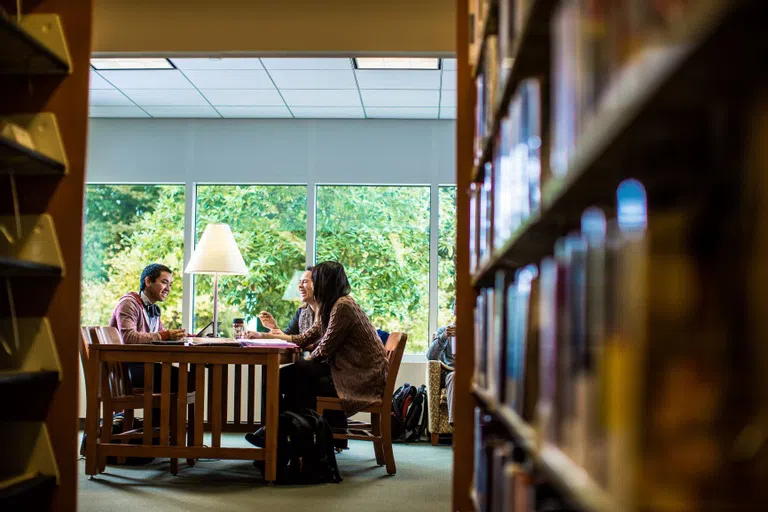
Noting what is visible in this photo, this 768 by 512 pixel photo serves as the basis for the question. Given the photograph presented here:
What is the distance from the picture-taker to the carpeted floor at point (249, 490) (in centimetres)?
351

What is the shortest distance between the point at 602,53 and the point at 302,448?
11.5 ft

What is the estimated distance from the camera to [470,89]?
2.55 meters

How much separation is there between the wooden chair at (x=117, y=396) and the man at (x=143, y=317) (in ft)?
0.28

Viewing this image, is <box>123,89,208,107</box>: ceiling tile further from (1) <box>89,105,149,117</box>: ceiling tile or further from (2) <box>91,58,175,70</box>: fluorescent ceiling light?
(2) <box>91,58,175,70</box>: fluorescent ceiling light

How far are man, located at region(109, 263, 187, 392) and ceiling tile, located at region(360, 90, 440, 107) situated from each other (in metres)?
2.22

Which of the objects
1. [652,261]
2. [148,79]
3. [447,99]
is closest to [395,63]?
[447,99]

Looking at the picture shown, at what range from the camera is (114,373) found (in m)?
4.37

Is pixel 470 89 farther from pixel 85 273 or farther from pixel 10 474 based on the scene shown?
pixel 85 273

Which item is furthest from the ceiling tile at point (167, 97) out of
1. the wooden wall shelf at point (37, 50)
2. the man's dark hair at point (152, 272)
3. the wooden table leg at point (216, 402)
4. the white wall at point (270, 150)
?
the wooden wall shelf at point (37, 50)

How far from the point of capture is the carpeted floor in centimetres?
351

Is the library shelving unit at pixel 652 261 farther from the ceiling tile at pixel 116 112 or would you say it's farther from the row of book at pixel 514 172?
the ceiling tile at pixel 116 112

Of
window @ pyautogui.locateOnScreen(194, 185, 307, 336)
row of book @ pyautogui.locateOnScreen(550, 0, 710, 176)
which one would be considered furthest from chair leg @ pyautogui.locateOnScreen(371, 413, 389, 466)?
row of book @ pyautogui.locateOnScreen(550, 0, 710, 176)

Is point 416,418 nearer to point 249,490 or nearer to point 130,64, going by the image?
point 249,490

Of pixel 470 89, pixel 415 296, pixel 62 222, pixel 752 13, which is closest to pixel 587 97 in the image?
pixel 752 13
